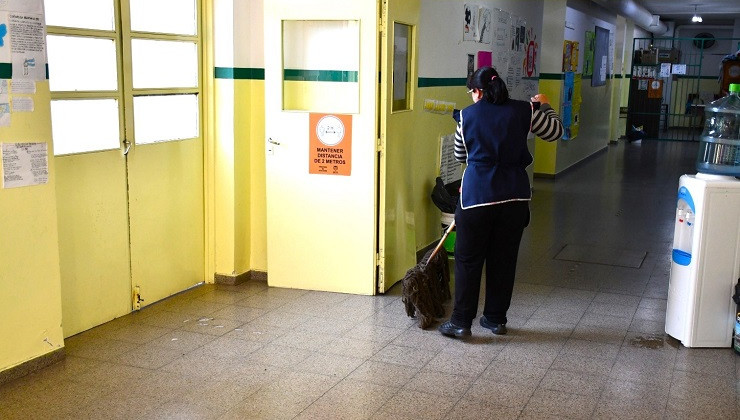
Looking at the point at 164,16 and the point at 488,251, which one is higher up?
the point at 164,16

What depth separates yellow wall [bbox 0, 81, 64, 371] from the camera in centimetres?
346

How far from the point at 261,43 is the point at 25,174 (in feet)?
6.80

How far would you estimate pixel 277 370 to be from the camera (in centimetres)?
374

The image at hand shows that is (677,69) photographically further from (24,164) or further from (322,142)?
(24,164)

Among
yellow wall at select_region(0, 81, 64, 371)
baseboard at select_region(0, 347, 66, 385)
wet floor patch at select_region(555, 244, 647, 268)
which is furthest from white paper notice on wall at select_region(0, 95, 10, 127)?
wet floor patch at select_region(555, 244, 647, 268)

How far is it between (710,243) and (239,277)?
9.78ft

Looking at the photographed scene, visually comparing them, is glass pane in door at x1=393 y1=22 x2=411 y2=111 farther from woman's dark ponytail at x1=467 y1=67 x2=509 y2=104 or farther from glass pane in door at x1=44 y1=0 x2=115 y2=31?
glass pane in door at x1=44 y1=0 x2=115 y2=31

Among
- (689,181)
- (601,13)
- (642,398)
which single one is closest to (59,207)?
(642,398)

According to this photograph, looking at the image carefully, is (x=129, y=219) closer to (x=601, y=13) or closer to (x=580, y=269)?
(x=580, y=269)

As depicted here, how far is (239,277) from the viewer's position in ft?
17.2

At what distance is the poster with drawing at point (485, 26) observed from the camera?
22.5 ft

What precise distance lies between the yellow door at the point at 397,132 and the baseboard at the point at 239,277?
2.96ft

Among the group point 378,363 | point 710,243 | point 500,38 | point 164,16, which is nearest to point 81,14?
point 164,16

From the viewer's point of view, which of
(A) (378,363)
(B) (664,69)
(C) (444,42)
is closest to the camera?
(A) (378,363)
